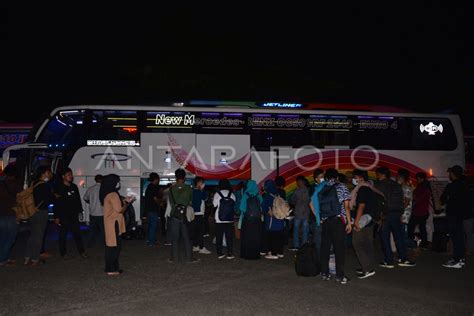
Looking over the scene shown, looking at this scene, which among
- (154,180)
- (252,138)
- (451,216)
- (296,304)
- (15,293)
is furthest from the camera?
(252,138)

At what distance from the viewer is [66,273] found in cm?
840

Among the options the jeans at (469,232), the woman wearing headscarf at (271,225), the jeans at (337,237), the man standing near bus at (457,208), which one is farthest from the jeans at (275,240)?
the jeans at (469,232)

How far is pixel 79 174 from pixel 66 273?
19.3ft

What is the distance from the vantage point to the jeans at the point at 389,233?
9102mm

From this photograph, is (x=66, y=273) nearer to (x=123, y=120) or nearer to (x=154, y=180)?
(x=154, y=180)

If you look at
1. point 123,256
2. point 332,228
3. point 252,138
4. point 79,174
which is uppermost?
point 252,138

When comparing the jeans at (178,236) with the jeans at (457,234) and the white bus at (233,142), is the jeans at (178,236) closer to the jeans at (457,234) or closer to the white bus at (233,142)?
the jeans at (457,234)

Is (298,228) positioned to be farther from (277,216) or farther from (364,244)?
(364,244)

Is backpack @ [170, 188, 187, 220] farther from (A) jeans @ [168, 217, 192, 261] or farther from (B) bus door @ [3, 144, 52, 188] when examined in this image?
(B) bus door @ [3, 144, 52, 188]

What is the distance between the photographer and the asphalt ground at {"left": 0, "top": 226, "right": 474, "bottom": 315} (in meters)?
6.20

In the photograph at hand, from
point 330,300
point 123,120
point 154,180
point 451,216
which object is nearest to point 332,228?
point 330,300

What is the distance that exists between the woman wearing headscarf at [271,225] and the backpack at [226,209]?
2.27 ft

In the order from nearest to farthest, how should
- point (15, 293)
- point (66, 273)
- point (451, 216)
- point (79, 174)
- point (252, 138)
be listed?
point (15, 293)
point (66, 273)
point (451, 216)
point (79, 174)
point (252, 138)

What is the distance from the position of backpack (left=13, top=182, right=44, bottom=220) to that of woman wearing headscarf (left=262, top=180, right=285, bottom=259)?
14.4 feet
